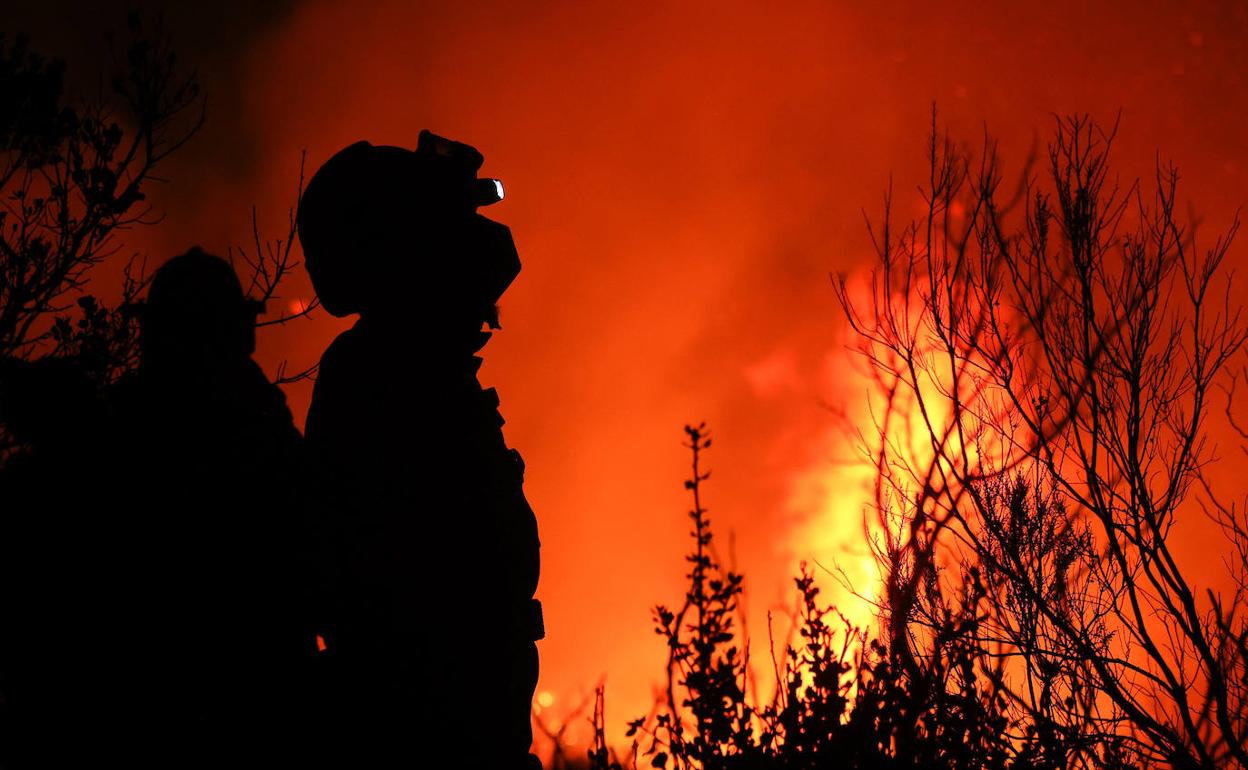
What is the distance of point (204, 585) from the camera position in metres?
1.31

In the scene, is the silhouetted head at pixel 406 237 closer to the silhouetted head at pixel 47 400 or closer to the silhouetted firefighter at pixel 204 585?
the silhouetted firefighter at pixel 204 585

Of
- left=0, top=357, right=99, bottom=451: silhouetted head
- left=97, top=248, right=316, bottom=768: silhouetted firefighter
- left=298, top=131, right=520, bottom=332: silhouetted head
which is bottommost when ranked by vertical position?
left=97, top=248, right=316, bottom=768: silhouetted firefighter

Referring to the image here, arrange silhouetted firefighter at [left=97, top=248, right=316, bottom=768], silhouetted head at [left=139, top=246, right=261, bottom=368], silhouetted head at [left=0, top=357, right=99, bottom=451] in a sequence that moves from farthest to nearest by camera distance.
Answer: silhouetted head at [left=0, top=357, right=99, bottom=451]
silhouetted head at [left=139, top=246, right=261, bottom=368]
silhouetted firefighter at [left=97, top=248, right=316, bottom=768]

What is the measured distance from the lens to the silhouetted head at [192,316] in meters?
1.47

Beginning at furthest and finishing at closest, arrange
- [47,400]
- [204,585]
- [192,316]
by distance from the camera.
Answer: [47,400]
[192,316]
[204,585]

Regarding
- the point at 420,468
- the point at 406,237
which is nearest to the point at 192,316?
the point at 406,237

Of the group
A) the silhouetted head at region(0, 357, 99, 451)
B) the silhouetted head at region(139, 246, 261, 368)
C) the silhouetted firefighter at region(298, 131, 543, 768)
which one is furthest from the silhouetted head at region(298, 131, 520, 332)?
the silhouetted head at region(0, 357, 99, 451)

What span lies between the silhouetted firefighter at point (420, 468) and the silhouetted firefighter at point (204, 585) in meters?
0.09

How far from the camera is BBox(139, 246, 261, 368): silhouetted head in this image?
147 centimetres

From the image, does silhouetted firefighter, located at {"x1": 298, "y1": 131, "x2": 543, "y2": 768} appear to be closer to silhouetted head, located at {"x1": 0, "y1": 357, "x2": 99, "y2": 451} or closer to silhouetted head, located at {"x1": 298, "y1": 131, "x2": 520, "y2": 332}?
Answer: silhouetted head, located at {"x1": 298, "y1": 131, "x2": 520, "y2": 332}

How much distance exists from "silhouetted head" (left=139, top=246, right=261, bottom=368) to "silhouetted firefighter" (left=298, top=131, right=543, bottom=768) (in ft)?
0.53

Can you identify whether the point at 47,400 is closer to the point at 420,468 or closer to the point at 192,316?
the point at 192,316

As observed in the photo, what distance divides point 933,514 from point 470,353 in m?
6.32

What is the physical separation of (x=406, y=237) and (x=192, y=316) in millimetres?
406
